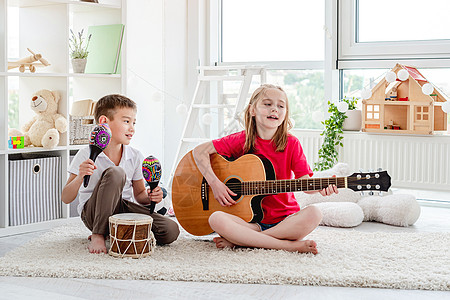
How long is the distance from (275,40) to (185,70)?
694mm

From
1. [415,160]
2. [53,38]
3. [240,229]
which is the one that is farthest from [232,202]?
[415,160]

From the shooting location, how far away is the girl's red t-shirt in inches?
102

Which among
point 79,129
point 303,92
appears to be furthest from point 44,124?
point 303,92

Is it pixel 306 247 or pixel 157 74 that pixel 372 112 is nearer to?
pixel 157 74

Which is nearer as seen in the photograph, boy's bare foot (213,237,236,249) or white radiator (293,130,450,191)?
boy's bare foot (213,237,236,249)

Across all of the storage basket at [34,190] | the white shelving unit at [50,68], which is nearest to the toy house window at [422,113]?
the white shelving unit at [50,68]

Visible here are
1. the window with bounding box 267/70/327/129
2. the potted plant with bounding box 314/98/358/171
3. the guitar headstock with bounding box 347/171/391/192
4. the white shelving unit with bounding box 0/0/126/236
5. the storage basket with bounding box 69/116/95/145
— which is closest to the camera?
the guitar headstock with bounding box 347/171/391/192

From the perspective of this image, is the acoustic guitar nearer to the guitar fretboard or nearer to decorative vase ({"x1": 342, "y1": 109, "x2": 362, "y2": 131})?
the guitar fretboard

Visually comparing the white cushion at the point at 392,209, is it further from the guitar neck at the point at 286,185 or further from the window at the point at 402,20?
the window at the point at 402,20

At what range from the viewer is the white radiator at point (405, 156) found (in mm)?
3803

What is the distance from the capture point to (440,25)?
389 centimetres

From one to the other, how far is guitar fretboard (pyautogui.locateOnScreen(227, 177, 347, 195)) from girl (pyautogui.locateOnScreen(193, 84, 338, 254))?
59mm

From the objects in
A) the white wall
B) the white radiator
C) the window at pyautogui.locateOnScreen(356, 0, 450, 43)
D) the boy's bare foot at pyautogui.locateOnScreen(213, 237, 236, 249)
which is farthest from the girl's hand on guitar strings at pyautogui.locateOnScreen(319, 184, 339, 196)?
the window at pyautogui.locateOnScreen(356, 0, 450, 43)

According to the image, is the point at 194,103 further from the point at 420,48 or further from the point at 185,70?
the point at 420,48
